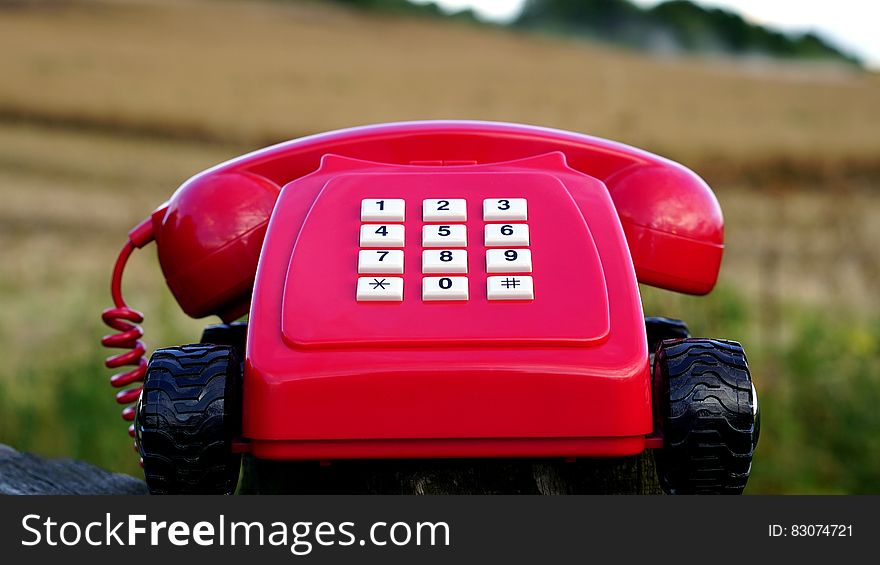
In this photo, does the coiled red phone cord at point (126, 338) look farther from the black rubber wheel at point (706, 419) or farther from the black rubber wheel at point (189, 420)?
the black rubber wheel at point (706, 419)

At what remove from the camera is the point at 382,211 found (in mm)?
1116

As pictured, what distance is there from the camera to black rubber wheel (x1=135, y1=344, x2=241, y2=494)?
101 cm

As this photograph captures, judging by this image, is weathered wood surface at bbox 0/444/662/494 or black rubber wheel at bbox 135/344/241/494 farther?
weathered wood surface at bbox 0/444/662/494

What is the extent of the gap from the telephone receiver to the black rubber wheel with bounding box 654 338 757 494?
0.90 ft

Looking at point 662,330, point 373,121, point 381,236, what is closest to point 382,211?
point 381,236

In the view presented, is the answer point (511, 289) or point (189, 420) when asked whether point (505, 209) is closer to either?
point (511, 289)

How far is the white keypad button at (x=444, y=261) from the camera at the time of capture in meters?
1.05

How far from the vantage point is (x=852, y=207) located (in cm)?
388

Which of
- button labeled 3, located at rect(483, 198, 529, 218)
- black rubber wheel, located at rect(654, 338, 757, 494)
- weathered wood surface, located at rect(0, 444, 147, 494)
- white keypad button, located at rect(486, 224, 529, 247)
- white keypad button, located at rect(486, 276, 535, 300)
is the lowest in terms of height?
weathered wood surface, located at rect(0, 444, 147, 494)

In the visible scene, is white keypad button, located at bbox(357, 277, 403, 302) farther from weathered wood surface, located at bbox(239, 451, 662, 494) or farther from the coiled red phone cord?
the coiled red phone cord

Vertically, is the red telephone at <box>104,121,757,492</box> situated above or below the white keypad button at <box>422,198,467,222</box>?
below

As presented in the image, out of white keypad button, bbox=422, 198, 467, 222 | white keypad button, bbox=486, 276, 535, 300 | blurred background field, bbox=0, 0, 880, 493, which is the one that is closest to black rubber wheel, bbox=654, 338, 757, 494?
white keypad button, bbox=486, 276, 535, 300

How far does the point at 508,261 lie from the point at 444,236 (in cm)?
8

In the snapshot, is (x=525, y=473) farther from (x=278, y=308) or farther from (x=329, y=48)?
(x=329, y=48)
